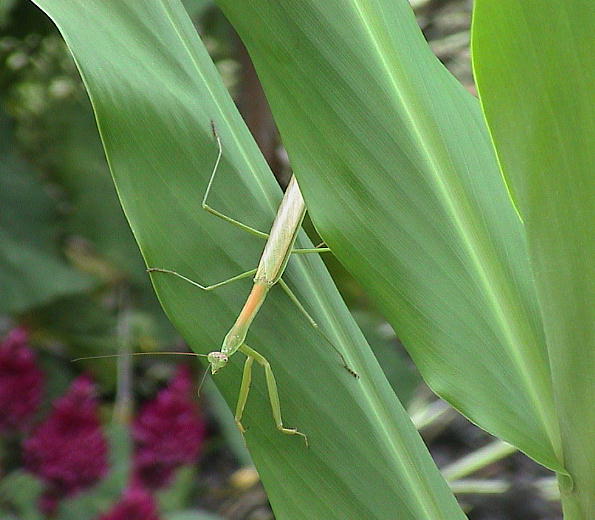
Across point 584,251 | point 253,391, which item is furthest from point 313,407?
point 584,251

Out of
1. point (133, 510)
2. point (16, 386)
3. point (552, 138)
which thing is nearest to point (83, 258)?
point (16, 386)

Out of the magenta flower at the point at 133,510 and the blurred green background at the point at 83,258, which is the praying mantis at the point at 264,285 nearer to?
the magenta flower at the point at 133,510

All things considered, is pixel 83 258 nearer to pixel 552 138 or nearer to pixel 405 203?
pixel 405 203

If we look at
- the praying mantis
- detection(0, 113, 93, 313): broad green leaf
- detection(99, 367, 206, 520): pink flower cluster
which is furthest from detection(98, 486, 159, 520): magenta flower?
detection(0, 113, 93, 313): broad green leaf

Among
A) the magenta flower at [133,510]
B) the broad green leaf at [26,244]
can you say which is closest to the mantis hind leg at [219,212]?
the magenta flower at [133,510]

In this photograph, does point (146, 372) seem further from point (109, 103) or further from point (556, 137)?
point (556, 137)

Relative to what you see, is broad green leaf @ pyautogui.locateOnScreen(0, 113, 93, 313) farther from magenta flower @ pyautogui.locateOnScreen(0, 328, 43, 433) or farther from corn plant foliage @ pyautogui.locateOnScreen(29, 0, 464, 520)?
corn plant foliage @ pyautogui.locateOnScreen(29, 0, 464, 520)

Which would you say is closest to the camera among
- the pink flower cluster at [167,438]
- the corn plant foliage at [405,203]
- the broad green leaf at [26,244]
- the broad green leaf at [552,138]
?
the broad green leaf at [552,138]

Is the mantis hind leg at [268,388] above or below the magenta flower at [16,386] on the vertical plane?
above
